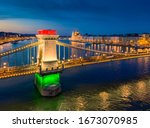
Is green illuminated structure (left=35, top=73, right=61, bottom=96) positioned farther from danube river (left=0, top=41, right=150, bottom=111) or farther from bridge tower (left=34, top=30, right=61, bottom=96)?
danube river (left=0, top=41, right=150, bottom=111)

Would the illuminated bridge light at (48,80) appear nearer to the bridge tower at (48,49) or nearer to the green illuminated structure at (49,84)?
the green illuminated structure at (49,84)

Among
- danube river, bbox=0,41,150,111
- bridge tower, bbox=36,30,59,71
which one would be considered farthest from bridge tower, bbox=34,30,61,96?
danube river, bbox=0,41,150,111

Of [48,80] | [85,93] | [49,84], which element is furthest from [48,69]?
[85,93]

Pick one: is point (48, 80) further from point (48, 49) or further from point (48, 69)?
point (48, 49)

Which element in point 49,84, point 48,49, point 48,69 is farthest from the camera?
point 48,49

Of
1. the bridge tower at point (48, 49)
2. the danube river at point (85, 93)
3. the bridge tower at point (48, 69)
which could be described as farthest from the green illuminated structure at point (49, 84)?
the bridge tower at point (48, 49)
